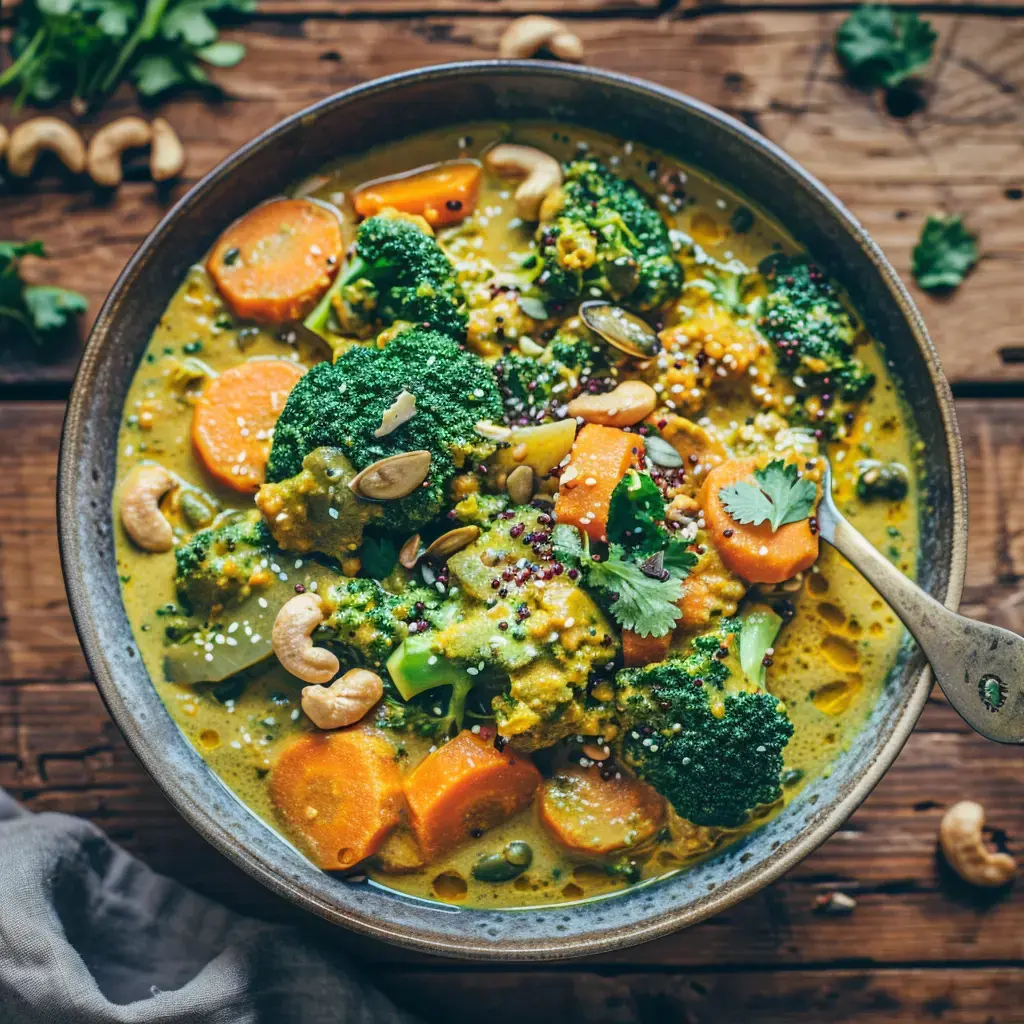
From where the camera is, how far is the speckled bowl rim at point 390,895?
2.80m

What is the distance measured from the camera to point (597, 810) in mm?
2934

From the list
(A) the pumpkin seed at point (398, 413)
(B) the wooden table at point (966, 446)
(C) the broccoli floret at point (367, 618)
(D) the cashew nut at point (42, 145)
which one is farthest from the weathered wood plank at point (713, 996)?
(D) the cashew nut at point (42, 145)

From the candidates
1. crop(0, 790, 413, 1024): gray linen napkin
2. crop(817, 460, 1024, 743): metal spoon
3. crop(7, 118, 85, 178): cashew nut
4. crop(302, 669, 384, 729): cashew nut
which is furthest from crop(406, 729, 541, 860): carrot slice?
crop(7, 118, 85, 178): cashew nut

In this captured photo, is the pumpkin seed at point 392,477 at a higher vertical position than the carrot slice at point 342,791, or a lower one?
higher

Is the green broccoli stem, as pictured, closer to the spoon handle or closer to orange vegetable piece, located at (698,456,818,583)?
orange vegetable piece, located at (698,456,818,583)

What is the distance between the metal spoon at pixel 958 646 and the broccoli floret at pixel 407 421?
3.51 ft

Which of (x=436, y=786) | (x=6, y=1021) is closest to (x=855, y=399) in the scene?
(x=436, y=786)

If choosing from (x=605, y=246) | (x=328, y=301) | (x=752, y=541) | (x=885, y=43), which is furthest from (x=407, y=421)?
(x=885, y=43)

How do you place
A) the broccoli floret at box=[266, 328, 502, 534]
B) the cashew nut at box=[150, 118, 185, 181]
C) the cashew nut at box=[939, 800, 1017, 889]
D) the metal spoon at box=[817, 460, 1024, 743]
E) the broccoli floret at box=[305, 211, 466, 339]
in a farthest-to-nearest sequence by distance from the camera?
the cashew nut at box=[150, 118, 185, 181] → the cashew nut at box=[939, 800, 1017, 889] → the broccoli floret at box=[305, 211, 466, 339] → the broccoli floret at box=[266, 328, 502, 534] → the metal spoon at box=[817, 460, 1024, 743]

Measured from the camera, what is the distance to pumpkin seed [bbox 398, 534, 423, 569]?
9.73 ft

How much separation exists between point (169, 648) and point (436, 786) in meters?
0.91

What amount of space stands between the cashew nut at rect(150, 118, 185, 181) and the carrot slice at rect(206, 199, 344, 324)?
42 cm

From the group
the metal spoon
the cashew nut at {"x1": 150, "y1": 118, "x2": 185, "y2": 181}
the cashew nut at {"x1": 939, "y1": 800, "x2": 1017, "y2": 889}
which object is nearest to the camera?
the metal spoon

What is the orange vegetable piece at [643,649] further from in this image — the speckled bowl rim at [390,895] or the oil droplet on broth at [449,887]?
the oil droplet on broth at [449,887]
